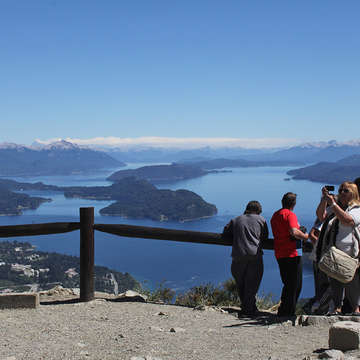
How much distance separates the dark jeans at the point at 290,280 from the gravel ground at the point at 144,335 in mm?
266

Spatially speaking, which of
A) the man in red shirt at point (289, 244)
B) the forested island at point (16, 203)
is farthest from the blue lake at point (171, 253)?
the man in red shirt at point (289, 244)

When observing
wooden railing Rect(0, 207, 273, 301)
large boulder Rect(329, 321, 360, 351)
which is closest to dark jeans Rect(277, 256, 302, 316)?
wooden railing Rect(0, 207, 273, 301)

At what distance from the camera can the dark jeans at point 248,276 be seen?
5.33 meters

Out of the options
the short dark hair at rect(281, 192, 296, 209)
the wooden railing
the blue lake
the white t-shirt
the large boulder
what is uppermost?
the short dark hair at rect(281, 192, 296, 209)

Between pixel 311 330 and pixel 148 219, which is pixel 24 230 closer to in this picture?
pixel 311 330

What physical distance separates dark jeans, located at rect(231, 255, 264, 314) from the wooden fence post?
1851 millimetres

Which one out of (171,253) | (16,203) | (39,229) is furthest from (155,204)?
(39,229)

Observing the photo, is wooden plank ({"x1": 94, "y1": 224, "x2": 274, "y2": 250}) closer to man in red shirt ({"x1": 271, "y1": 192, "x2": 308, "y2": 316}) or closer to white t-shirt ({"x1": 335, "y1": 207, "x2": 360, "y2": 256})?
man in red shirt ({"x1": 271, "y1": 192, "x2": 308, "y2": 316})

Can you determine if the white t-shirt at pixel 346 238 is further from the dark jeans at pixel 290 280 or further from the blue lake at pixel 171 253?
the blue lake at pixel 171 253

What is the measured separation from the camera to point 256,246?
5266 mm

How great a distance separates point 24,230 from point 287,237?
3275mm

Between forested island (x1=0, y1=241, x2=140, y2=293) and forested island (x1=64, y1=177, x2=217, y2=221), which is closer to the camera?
forested island (x1=0, y1=241, x2=140, y2=293)

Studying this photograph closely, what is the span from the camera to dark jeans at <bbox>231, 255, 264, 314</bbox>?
17.5ft

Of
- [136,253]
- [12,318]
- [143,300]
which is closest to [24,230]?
[12,318]
